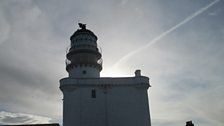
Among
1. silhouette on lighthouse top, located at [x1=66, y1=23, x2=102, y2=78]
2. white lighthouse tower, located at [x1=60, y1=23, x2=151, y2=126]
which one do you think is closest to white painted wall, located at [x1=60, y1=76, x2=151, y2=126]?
white lighthouse tower, located at [x1=60, y1=23, x2=151, y2=126]

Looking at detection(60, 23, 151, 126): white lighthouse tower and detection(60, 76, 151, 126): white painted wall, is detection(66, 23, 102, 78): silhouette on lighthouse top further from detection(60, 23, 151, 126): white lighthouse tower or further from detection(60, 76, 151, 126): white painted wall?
detection(60, 76, 151, 126): white painted wall

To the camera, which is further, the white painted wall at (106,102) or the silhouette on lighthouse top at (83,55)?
the silhouette on lighthouse top at (83,55)

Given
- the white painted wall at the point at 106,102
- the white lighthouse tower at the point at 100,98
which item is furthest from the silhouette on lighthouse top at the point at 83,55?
the white painted wall at the point at 106,102

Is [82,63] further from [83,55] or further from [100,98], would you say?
[100,98]

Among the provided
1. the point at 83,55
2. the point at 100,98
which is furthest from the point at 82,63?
the point at 100,98

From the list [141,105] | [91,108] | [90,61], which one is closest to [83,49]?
[90,61]

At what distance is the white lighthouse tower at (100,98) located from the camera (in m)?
26.0

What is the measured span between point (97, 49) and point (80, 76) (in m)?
4.28

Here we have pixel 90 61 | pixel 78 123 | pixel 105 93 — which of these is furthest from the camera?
pixel 90 61

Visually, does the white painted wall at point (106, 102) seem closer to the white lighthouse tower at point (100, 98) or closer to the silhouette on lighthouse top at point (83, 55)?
the white lighthouse tower at point (100, 98)

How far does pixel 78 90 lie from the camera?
27.0 metres

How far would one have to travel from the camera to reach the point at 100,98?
26953 mm

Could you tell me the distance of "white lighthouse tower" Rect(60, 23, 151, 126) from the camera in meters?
26.0

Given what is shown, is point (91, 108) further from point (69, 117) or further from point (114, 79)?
point (114, 79)
